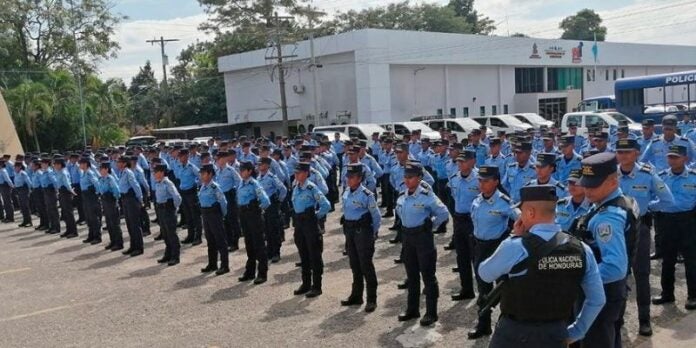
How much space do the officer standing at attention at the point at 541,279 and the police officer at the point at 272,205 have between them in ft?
Answer: 20.7

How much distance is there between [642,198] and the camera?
6062mm

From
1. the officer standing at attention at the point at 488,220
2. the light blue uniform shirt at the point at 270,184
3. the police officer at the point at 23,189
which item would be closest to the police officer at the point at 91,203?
the police officer at the point at 23,189

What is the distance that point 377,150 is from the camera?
53.7ft

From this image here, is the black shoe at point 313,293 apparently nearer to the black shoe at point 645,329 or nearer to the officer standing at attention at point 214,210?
the officer standing at attention at point 214,210

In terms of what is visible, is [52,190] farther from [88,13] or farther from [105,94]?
[88,13]

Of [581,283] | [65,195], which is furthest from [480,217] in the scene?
[65,195]

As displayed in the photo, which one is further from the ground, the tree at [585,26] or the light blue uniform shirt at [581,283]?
the tree at [585,26]

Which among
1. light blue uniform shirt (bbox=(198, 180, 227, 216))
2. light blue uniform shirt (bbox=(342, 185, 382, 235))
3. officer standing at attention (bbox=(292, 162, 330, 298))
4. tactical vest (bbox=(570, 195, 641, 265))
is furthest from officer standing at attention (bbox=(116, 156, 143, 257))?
tactical vest (bbox=(570, 195, 641, 265))

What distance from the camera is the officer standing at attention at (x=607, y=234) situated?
3.70 metres

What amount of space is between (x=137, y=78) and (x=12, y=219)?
61.4 metres

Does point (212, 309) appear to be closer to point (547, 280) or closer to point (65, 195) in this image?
point (547, 280)

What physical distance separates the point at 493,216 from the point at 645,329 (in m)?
1.70

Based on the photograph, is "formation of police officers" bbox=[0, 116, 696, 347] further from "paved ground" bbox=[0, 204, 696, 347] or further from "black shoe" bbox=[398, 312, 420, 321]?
"paved ground" bbox=[0, 204, 696, 347]

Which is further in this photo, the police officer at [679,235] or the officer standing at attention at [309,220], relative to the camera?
the officer standing at attention at [309,220]
